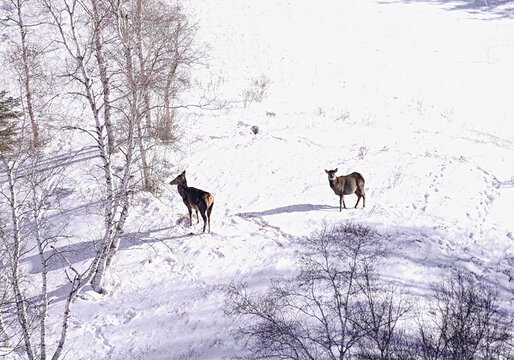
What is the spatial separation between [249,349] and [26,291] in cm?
670

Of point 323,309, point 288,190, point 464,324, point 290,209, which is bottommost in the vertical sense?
point 323,309

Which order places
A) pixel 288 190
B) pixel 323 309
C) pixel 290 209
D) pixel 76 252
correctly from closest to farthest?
pixel 323 309 → pixel 76 252 → pixel 290 209 → pixel 288 190

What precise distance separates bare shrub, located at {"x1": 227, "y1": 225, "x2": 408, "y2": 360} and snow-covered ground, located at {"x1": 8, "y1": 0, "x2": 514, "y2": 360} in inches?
21.3

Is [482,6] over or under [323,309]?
Result: over

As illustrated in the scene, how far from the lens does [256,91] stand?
23.1m

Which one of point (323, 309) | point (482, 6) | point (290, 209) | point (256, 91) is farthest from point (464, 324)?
point (482, 6)

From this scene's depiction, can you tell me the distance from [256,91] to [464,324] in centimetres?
1891

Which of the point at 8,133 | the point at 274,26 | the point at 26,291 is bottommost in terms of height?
the point at 26,291

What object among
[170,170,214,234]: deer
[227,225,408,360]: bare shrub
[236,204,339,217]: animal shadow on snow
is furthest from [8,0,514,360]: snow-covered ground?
[170,170,214,234]: deer

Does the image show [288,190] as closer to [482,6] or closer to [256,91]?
[256,91]

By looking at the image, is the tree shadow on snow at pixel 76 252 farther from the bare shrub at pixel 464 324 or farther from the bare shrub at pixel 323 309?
the bare shrub at pixel 464 324

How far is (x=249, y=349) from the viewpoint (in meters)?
7.90

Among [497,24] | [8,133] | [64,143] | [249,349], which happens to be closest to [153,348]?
[249,349]

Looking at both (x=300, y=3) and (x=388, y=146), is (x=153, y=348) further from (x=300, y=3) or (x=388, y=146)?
(x=300, y=3)
